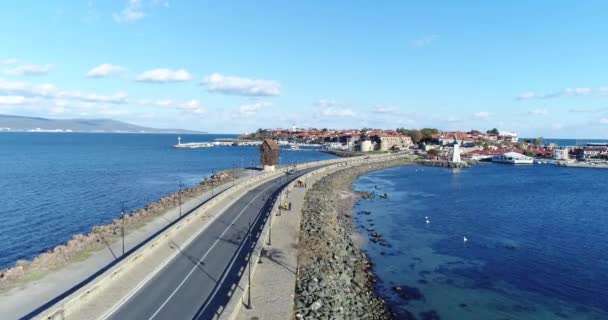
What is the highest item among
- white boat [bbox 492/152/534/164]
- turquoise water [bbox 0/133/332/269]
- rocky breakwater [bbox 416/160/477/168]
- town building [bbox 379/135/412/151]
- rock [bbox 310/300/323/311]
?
town building [bbox 379/135/412/151]

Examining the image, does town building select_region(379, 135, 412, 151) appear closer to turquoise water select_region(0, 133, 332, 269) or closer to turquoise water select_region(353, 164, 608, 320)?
turquoise water select_region(0, 133, 332, 269)

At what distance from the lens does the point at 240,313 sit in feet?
70.9

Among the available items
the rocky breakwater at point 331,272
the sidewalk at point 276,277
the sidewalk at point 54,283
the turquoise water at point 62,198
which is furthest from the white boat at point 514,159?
the sidewalk at point 54,283

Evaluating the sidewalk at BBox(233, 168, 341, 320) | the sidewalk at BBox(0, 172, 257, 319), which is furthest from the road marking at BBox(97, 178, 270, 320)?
the sidewalk at BBox(233, 168, 341, 320)

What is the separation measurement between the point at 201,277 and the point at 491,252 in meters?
28.8

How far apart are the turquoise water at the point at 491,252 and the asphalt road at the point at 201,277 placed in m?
10.8

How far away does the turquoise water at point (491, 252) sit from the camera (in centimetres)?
3014

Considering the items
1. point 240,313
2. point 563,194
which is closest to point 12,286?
point 240,313

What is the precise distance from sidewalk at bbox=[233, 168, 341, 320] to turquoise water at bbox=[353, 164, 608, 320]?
7.33 metres

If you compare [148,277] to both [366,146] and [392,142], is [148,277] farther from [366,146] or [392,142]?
[392,142]

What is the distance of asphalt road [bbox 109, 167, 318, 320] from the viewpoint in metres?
21.7

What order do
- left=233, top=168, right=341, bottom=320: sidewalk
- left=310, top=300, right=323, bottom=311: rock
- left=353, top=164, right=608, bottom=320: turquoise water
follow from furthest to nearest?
Result: 1. left=353, top=164, right=608, bottom=320: turquoise water
2. left=310, top=300, right=323, bottom=311: rock
3. left=233, top=168, right=341, bottom=320: sidewalk

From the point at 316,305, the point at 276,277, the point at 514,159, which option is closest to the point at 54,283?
the point at 276,277

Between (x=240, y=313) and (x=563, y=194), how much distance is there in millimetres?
75829
